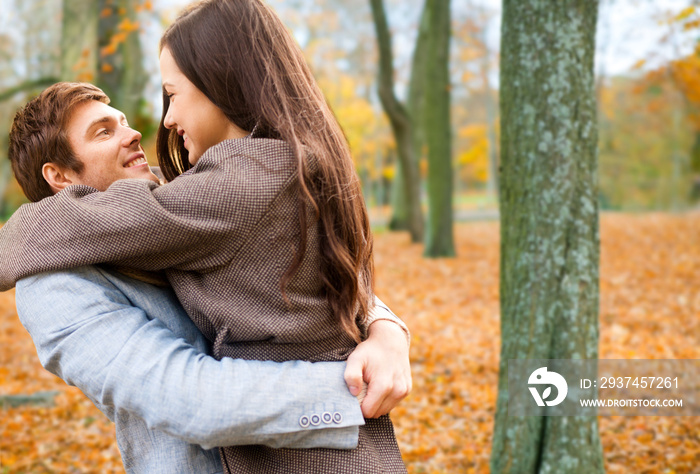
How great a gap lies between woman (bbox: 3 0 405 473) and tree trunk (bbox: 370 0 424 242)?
12.6 metres

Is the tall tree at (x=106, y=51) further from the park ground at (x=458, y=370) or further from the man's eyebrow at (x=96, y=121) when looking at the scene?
the man's eyebrow at (x=96, y=121)

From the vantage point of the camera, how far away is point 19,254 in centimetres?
128

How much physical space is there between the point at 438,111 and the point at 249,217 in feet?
37.8

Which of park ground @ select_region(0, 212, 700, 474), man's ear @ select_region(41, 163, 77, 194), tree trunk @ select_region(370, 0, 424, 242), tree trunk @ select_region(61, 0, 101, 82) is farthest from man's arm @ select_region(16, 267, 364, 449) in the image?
tree trunk @ select_region(370, 0, 424, 242)

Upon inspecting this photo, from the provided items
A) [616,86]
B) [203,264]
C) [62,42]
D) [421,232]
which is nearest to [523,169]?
[203,264]

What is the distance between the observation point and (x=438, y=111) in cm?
1230

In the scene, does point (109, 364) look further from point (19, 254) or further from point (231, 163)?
point (231, 163)

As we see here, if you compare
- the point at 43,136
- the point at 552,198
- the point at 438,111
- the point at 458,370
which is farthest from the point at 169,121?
the point at 438,111

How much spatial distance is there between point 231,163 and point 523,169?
2153 mm

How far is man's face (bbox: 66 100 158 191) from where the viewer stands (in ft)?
5.06

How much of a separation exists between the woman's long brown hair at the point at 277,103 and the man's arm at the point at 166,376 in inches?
9.0

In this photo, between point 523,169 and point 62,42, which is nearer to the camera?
point 523,169

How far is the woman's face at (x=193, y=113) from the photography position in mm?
1448

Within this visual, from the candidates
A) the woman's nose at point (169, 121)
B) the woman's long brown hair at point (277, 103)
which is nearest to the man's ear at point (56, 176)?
the woman's nose at point (169, 121)
